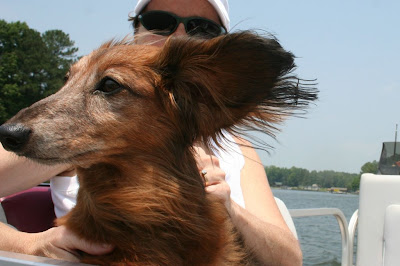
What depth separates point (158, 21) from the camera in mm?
2969

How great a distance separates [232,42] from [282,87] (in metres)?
0.30

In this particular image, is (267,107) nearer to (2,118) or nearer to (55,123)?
(55,123)

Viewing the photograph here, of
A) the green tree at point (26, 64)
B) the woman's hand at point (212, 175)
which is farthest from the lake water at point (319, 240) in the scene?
the green tree at point (26, 64)

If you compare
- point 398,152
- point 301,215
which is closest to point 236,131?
point 301,215

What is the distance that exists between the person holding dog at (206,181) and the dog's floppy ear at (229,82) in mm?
194

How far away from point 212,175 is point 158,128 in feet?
1.28

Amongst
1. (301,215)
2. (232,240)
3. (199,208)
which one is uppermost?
(199,208)

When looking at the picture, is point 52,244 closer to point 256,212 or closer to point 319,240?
point 256,212

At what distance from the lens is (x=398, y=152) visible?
4.86 m

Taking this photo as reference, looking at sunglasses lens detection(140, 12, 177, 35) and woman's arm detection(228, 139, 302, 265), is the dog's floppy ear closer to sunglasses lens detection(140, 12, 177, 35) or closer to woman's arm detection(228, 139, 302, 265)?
woman's arm detection(228, 139, 302, 265)

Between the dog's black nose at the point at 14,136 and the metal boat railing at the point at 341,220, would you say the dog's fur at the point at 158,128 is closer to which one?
the dog's black nose at the point at 14,136

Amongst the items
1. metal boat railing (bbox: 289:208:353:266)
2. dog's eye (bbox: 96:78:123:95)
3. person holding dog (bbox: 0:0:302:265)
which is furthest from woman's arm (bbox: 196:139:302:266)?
metal boat railing (bbox: 289:208:353:266)

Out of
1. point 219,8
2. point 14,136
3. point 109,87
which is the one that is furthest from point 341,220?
point 14,136

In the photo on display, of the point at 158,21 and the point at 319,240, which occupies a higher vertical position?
the point at 158,21
